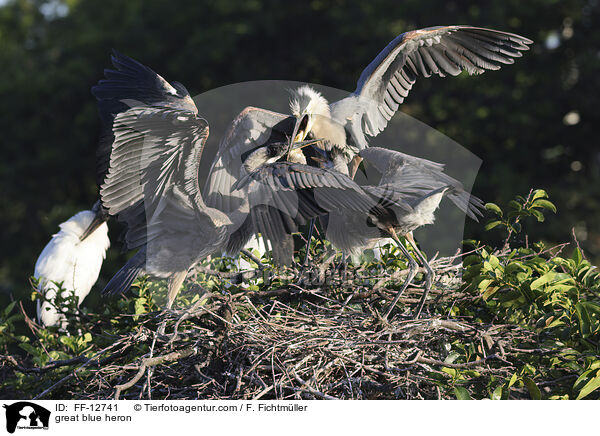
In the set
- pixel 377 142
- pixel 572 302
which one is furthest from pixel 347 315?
pixel 377 142

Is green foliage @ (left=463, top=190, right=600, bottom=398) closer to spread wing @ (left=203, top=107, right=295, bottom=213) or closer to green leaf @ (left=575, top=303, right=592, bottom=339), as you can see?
green leaf @ (left=575, top=303, right=592, bottom=339)

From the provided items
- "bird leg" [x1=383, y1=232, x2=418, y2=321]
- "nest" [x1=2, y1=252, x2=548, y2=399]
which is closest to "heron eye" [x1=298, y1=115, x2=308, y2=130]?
"bird leg" [x1=383, y1=232, x2=418, y2=321]

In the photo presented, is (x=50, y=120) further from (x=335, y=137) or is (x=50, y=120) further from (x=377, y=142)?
(x=335, y=137)

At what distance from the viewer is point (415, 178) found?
2318 mm

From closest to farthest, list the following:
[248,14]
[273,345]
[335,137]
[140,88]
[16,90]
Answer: [273,345] → [140,88] → [335,137] → [248,14] → [16,90]

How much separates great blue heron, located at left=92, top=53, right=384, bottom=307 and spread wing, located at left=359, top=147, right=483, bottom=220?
0.74 ft

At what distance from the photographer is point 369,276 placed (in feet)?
7.55

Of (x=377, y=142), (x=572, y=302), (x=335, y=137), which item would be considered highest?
(x=335, y=137)

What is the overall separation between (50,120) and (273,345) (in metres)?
8.98

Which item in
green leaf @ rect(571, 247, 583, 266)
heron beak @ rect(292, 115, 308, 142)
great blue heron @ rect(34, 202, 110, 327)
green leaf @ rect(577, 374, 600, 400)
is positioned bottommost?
great blue heron @ rect(34, 202, 110, 327)

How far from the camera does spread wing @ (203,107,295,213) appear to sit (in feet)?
10.6

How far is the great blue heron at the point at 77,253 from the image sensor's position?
15.0 ft

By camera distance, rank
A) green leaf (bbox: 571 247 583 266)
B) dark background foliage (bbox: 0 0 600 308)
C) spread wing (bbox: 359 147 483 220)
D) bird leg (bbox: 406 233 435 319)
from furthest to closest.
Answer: dark background foliage (bbox: 0 0 600 308) → spread wing (bbox: 359 147 483 220) → bird leg (bbox: 406 233 435 319) → green leaf (bbox: 571 247 583 266)

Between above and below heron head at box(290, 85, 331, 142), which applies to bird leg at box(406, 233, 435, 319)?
below
